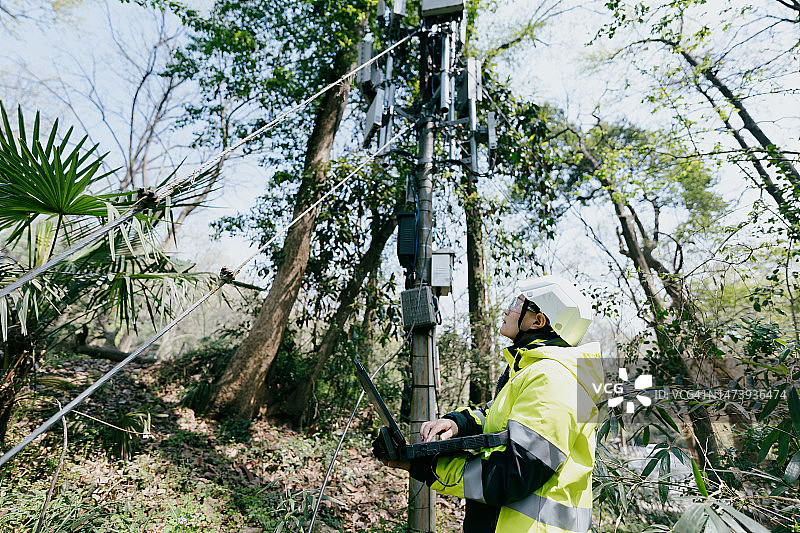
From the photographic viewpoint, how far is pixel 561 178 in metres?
13.2

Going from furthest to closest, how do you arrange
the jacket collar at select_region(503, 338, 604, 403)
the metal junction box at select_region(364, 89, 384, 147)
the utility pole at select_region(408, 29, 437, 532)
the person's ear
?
1. the metal junction box at select_region(364, 89, 384, 147)
2. the utility pole at select_region(408, 29, 437, 532)
3. the person's ear
4. the jacket collar at select_region(503, 338, 604, 403)

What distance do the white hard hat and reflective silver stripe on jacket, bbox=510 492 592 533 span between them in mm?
570

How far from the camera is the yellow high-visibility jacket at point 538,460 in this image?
134cm

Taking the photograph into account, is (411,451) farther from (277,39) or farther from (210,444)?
(277,39)

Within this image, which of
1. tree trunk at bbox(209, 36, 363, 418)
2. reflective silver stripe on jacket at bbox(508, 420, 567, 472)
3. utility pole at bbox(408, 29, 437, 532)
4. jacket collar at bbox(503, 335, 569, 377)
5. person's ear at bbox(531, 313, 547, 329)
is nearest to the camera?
reflective silver stripe on jacket at bbox(508, 420, 567, 472)

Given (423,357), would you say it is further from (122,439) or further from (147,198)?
(122,439)

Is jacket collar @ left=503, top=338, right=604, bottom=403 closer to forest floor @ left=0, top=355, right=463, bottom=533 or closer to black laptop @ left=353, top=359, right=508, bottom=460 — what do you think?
black laptop @ left=353, top=359, right=508, bottom=460

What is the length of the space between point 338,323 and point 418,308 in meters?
4.13

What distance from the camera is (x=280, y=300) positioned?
654cm

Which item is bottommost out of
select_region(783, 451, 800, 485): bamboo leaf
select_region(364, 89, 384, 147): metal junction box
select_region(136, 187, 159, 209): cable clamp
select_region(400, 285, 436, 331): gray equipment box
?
select_region(783, 451, 800, 485): bamboo leaf

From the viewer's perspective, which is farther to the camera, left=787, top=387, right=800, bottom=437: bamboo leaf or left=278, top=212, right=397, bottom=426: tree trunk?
left=278, top=212, right=397, bottom=426: tree trunk

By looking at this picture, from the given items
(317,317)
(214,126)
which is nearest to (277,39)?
(214,126)

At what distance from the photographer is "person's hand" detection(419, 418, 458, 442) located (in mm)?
1644

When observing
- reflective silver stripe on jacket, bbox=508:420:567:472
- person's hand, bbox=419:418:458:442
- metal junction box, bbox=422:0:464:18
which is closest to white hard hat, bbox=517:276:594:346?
reflective silver stripe on jacket, bbox=508:420:567:472
